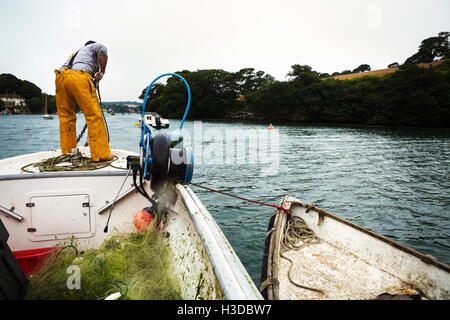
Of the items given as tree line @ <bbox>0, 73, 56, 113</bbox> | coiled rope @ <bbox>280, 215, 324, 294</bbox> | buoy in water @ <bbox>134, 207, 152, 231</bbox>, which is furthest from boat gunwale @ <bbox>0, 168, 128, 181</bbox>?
tree line @ <bbox>0, 73, 56, 113</bbox>

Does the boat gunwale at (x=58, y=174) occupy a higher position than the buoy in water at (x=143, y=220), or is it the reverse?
the boat gunwale at (x=58, y=174)

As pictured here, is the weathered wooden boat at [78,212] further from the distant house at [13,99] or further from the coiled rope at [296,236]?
the distant house at [13,99]

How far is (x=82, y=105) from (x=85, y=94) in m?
0.18

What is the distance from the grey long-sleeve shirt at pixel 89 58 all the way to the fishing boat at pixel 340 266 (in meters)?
4.10

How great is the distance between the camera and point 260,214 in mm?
6379

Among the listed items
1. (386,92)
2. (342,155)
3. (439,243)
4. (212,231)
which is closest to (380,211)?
(439,243)

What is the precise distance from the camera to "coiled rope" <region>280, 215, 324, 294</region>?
13.0ft

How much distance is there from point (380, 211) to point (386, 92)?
42.6 metres

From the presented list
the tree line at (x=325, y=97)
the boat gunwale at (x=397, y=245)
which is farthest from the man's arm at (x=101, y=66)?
the tree line at (x=325, y=97)

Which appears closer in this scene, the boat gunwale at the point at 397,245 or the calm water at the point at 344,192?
the boat gunwale at the point at 397,245

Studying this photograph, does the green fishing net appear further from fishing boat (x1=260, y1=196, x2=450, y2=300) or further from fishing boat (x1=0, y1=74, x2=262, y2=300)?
fishing boat (x1=260, y1=196, x2=450, y2=300)

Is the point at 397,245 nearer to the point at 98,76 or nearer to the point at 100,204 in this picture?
the point at 100,204

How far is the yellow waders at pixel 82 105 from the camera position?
361 centimetres

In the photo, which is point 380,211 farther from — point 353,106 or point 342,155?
point 353,106
